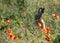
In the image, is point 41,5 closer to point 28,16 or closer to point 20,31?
point 28,16

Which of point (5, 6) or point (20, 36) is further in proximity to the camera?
point (5, 6)

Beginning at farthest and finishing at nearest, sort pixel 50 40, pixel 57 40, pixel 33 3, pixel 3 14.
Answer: pixel 33 3 → pixel 3 14 → pixel 50 40 → pixel 57 40

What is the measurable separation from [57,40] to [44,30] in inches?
27.5

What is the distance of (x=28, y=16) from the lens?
21.1ft

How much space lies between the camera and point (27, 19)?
6.36 m

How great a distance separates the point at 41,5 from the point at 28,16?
799mm

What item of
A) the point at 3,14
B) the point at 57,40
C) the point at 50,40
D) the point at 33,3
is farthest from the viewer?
the point at 33,3

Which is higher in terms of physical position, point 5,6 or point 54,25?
point 5,6

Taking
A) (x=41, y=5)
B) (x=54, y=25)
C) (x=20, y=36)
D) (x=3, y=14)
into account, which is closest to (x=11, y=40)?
(x=20, y=36)

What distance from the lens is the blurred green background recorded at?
556 cm

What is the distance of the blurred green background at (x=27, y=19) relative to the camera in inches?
219

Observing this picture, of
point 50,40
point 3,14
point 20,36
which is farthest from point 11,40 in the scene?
point 3,14

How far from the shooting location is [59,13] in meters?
7.29

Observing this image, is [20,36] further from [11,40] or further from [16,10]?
[16,10]
